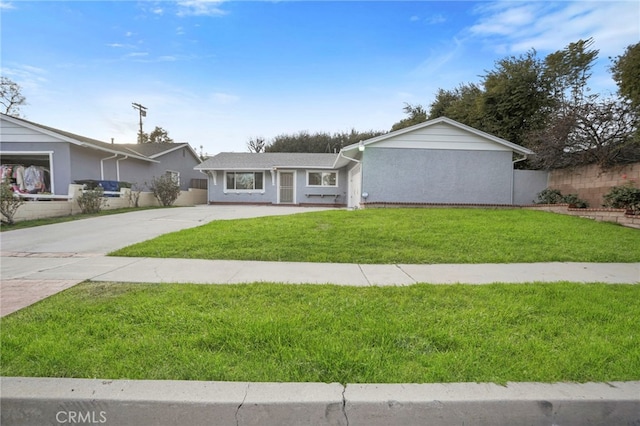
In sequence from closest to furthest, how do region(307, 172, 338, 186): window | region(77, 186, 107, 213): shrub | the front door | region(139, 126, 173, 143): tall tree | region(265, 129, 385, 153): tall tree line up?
region(77, 186, 107, 213): shrub < region(307, 172, 338, 186): window < the front door < region(265, 129, 385, 153): tall tree < region(139, 126, 173, 143): tall tree

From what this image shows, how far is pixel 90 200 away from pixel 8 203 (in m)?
2.99

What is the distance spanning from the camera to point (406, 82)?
13.6m

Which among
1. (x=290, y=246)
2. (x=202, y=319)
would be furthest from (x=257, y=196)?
(x=202, y=319)

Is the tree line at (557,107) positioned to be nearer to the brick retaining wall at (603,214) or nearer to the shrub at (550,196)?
the shrub at (550,196)

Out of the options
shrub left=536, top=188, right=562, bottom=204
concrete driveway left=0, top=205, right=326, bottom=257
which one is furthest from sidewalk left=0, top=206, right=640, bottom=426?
shrub left=536, top=188, right=562, bottom=204

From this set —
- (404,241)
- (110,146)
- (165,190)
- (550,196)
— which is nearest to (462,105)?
(550,196)

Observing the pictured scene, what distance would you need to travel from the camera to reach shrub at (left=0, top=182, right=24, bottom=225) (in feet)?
31.2

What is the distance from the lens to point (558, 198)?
12.2m

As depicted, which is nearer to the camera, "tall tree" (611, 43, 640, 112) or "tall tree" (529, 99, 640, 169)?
"tall tree" (611, 43, 640, 112)

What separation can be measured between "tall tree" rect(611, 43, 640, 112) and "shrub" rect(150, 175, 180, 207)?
800 inches

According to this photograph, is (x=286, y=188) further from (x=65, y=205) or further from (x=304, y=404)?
(x=304, y=404)

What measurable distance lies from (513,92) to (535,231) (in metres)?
11.8

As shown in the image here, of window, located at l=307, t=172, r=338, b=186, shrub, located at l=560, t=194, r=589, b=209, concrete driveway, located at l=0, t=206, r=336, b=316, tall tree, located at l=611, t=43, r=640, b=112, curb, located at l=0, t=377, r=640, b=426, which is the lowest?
curb, located at l=0, t=377, r=640, b=426

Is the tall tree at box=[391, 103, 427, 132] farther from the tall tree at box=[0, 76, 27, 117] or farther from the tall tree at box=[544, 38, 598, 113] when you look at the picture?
the tall tree at box=[0, 76, 27, 117]
